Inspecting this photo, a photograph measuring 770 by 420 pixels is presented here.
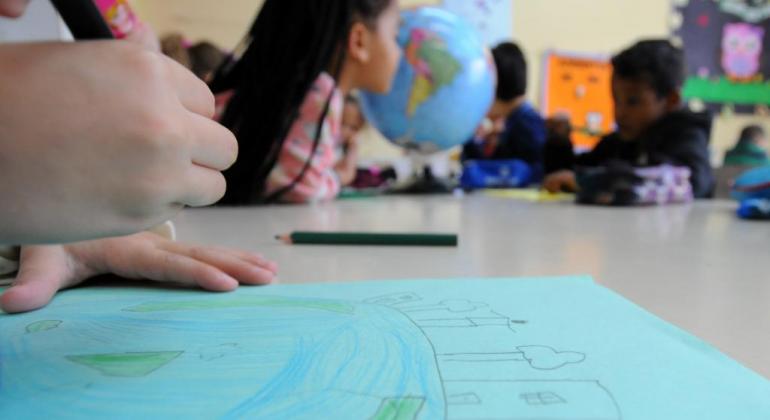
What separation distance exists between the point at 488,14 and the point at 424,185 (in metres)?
1.52

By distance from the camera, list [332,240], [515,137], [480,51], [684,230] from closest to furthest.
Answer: [332,240] → [684,230] → [480,51] → [515,137]

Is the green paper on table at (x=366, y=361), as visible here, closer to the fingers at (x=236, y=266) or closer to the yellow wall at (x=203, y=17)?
the fingers at (x=236, y=266)

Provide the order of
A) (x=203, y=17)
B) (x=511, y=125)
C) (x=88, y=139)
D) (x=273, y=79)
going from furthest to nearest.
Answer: (x=203, y=17) → (x=511, y=125) → (x=273, y=79) → (x=88, y=139)

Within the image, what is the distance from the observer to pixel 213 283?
33 cm

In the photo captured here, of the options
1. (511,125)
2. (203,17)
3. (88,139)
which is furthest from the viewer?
(203,17)

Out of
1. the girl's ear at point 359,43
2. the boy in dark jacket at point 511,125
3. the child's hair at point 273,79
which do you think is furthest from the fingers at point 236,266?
the boy in dark jacket at point 511,125

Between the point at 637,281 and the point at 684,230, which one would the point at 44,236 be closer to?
the point at 637,281

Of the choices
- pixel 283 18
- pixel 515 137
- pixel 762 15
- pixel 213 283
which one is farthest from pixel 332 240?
pixel 762 15

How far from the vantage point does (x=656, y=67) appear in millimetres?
1354

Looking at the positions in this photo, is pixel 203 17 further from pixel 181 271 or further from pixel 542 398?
pixel 542 398

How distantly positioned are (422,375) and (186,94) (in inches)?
5.1

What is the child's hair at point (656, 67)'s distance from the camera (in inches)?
53.4

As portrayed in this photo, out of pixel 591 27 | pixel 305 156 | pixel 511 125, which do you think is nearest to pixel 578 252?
pixel 305 156

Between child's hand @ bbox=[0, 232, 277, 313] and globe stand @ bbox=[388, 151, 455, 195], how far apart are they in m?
0.87
